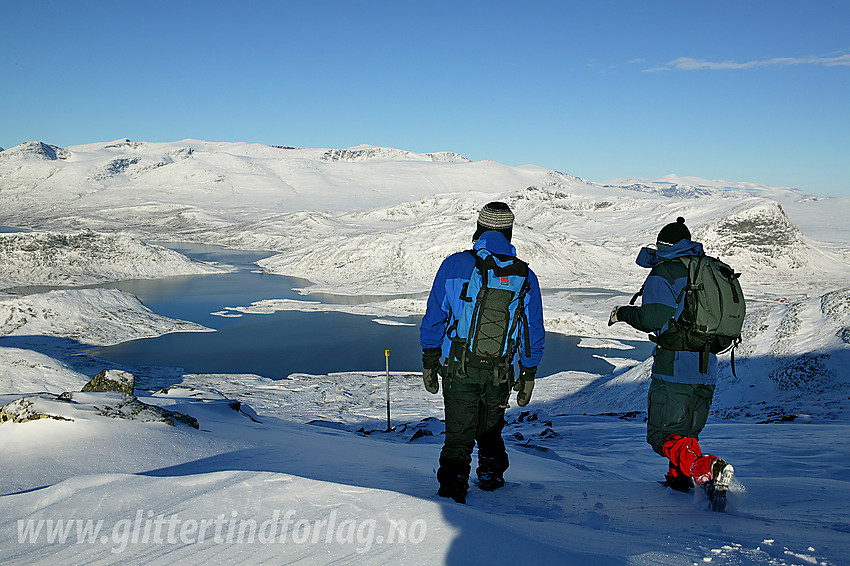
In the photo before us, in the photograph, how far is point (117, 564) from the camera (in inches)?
102

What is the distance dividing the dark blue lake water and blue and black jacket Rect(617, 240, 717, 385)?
3235 centimetres

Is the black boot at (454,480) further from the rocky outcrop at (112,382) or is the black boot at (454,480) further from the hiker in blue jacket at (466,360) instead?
the rocky outcrop at (112,382)

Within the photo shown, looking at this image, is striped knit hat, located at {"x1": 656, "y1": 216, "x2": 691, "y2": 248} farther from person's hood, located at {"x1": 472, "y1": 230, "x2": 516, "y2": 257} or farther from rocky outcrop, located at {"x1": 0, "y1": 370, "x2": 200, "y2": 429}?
rocky outcrop, located at {"x1": 0, "y1": 370, "x2": 200, "y2": 429}

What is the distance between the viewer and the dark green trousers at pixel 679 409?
13.7 ft

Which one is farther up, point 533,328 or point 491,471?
point 533,328

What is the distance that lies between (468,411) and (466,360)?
442mm

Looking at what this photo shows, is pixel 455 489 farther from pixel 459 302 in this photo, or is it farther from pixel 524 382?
pixel 459 302

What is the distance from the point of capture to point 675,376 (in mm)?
4176

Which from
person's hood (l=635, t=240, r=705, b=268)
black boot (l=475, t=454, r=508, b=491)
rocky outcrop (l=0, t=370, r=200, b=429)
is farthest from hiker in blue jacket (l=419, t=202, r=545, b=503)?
rocky outcrop (l=0, t=370, r=200, b=429)

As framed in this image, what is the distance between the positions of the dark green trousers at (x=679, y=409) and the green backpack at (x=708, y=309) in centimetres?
21

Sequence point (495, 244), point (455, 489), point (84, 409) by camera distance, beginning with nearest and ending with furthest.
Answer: point (495, 244), point (455, 489), point (84, 409)

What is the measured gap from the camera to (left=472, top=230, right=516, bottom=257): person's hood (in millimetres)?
3973

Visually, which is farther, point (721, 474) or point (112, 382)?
point (112, 382)

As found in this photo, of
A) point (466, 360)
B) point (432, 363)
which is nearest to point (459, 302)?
point (466, 360)
